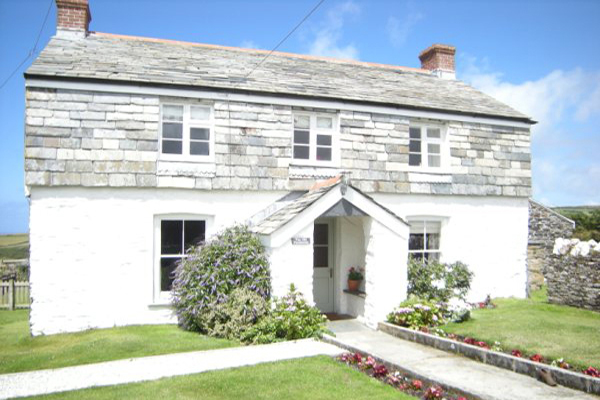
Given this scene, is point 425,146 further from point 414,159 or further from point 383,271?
point 383,271

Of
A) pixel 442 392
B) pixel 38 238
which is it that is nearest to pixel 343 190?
pixel 442 392

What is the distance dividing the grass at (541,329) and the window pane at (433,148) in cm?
462

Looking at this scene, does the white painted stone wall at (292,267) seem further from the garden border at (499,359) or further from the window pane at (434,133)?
the window pane at (434,133)

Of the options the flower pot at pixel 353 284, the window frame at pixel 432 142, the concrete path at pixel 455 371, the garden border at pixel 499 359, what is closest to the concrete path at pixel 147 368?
the concrete path at pixel 455 371

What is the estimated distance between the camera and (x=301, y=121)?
12844mm

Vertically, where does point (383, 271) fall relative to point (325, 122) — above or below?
below

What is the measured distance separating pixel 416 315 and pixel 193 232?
5.58 metres

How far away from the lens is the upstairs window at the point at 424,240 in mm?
13734

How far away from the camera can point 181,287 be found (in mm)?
10711

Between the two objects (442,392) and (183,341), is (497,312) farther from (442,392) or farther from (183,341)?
(183,341)

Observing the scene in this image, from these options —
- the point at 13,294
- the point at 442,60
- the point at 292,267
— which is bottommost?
the point at 13,294

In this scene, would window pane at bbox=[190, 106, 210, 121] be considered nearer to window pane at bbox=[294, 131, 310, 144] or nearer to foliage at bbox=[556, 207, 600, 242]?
window pane at bbox=[294, 131, 310, 144]

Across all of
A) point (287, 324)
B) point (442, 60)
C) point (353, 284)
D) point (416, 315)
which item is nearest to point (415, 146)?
point (353, 284)

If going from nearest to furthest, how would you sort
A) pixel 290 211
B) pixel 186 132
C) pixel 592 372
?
pixel 592 372 → pixel 290 211 → pixel 186 132
